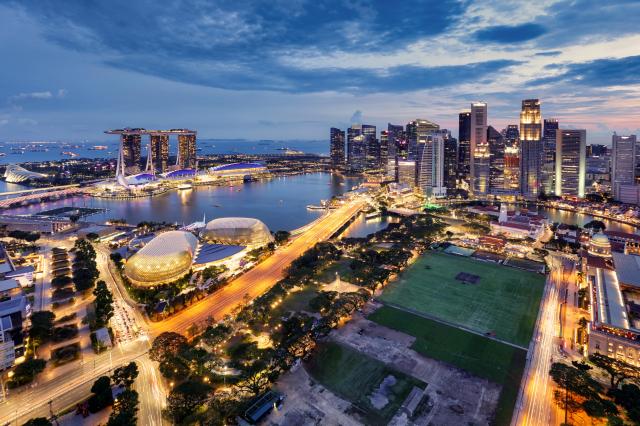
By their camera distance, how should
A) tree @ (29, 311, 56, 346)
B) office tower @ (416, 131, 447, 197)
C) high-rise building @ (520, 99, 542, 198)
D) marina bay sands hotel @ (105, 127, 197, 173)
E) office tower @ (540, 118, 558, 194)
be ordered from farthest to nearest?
marina bay sands hotel @ (105, 127, 197, 173) → office tower @ (416, 131, 447, 197) → office tower @ (540, 118, 558, 194) → high-rise building @ (520, 99, 542, 198) → tree @ (29, 311, 56, 346)

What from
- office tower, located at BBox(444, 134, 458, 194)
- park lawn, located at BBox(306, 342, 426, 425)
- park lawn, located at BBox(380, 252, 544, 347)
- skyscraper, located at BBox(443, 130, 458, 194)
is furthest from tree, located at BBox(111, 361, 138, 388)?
office tower, located at BBox(444, 134, 458, 194)

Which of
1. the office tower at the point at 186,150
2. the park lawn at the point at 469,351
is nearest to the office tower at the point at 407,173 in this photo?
the park lawn at the point at 469,351

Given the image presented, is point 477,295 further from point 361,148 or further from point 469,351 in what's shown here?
point 361,148

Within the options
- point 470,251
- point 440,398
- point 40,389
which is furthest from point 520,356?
point 40,389

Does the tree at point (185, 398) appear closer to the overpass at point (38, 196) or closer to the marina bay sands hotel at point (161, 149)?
the overpass at point (38, 196)

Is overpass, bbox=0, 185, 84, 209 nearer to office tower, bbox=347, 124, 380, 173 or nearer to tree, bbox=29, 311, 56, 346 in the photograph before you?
tree, bbox=29, 311, 56, 346
